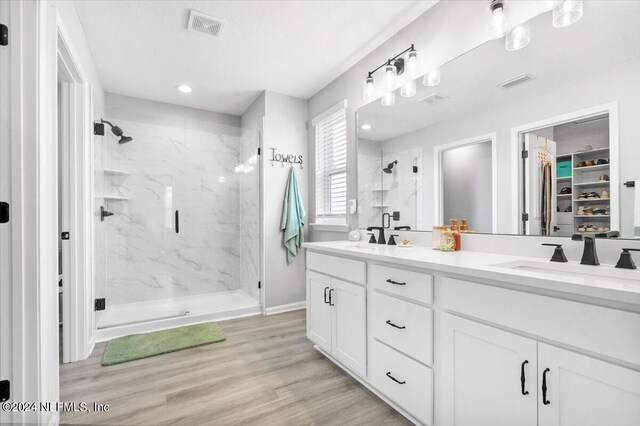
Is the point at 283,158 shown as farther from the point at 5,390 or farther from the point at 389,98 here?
the point at 5,390

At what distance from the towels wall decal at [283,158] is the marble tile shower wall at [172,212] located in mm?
855

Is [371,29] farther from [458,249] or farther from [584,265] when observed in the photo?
[584,265]

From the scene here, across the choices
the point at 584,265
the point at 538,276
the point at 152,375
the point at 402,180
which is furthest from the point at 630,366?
the point at 152,375

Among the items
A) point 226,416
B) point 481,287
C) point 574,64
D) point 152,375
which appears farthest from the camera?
point 152,375

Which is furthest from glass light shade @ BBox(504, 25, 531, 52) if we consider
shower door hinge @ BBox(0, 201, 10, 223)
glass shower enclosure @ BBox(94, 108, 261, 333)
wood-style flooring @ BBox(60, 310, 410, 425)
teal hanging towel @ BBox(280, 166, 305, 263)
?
glass shower enclosure @ BBox(94, 108, 261, 333)

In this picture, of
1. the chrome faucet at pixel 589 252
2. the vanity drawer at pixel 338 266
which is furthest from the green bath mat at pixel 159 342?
the chrome faucet at pixel 589 252

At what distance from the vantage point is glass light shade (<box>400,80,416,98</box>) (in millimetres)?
2172

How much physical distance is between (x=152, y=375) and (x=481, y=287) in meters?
2.13

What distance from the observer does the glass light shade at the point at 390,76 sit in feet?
7.60

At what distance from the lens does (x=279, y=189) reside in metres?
3.46

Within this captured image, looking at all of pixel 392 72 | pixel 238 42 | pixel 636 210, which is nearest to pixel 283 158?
pixel 238 42

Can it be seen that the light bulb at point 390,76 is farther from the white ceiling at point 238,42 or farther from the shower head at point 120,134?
the shower head at point 120,134

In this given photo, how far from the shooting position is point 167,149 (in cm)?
373

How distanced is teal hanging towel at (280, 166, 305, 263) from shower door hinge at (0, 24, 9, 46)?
7.93 ft
